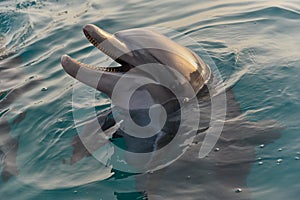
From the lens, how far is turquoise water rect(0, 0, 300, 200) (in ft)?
18.3

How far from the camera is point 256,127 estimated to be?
20.0ft

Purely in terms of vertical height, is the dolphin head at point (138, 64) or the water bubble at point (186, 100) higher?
the dolphin head at point (138, 64)

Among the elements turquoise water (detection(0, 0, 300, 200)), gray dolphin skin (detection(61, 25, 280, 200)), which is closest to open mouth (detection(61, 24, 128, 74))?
gray dolphin skin (detection(61, 25, 280, 200))

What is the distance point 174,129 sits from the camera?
19.6 feet

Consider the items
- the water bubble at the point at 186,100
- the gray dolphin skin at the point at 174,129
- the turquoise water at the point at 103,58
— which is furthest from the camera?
the water bubble at the point at 186,100

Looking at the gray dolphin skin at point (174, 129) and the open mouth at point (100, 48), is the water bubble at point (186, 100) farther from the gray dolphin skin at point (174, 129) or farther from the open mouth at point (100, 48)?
the open mouth at point (100, 48)

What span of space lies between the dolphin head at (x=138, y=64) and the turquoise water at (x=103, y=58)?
3.43 feet

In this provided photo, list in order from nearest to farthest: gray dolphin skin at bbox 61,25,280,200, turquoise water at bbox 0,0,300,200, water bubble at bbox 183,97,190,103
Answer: gray dolphin skin at bbox 61,25,280,200, turquoise water at bbox 0,0,300,200, water bubble at bbox 183,97,190,103

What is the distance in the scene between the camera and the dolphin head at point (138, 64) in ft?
18.6

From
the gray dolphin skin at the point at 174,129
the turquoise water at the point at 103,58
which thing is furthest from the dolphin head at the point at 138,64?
the turquoise water at the point at 103,58

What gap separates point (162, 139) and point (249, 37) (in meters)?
3.82

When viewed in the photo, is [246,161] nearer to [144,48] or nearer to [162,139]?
[162,139]

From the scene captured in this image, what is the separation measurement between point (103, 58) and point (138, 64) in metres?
3.14

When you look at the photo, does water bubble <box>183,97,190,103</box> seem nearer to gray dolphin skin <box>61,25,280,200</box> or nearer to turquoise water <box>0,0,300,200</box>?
gray dolphin skin <box>61,25,280,200</box>
